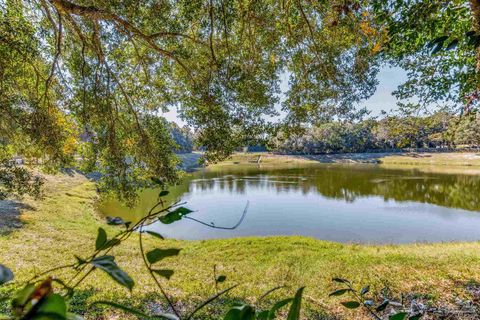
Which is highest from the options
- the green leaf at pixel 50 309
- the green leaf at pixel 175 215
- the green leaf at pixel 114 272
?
the green leaf at pixel 175 215

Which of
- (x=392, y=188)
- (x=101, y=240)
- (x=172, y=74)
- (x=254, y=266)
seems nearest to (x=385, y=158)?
(x=392, y=188)

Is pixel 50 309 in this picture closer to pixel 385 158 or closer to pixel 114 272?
pixel 114 272

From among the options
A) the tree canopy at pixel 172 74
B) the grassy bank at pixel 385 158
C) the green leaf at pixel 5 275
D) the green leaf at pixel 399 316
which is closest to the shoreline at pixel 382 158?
the grassy bank at pixel 385 158

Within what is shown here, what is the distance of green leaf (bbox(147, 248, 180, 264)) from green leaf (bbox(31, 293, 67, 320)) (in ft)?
1.10

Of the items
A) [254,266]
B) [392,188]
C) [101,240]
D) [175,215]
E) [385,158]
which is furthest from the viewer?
[385,158]

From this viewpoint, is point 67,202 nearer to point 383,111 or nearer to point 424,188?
point 383,111

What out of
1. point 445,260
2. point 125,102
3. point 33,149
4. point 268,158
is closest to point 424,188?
point 445,260

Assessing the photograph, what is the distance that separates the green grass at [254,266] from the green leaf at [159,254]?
3.57m

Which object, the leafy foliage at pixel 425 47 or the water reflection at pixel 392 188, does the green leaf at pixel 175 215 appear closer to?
the leafy foliage at pixel 425 47

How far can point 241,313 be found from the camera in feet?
2.03

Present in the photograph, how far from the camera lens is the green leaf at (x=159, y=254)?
0.72 m

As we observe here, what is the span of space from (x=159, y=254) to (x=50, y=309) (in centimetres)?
37

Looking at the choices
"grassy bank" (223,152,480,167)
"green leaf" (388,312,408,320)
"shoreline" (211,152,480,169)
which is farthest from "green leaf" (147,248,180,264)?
"grassy bank" (223,152,480,167)

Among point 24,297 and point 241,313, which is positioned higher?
point 24,297
